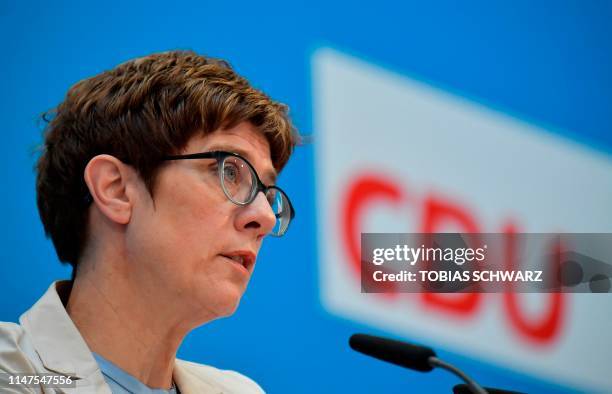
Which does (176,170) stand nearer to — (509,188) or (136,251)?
(136,251)

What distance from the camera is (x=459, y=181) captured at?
7.43 ft

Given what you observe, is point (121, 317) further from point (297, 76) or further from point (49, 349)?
point (297, 76)

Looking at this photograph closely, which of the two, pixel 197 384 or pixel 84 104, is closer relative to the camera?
→ pixel 84 104

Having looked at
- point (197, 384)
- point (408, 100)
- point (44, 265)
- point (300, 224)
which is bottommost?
point (197, 384)

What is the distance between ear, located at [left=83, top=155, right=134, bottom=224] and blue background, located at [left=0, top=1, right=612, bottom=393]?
0.48 meters

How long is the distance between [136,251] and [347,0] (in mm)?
1139

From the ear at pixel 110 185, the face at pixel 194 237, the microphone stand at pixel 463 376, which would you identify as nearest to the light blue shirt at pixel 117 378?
the face at pixel 194 237

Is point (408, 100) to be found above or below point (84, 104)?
above

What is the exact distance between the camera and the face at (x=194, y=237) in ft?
4.95

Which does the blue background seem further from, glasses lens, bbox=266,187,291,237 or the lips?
the lips

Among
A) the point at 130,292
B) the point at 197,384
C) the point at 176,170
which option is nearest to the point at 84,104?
the point at 176,170

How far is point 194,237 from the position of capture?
4.93 feet

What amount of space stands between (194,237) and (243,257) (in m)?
0.13

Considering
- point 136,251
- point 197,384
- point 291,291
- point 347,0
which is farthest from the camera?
point 347,0
